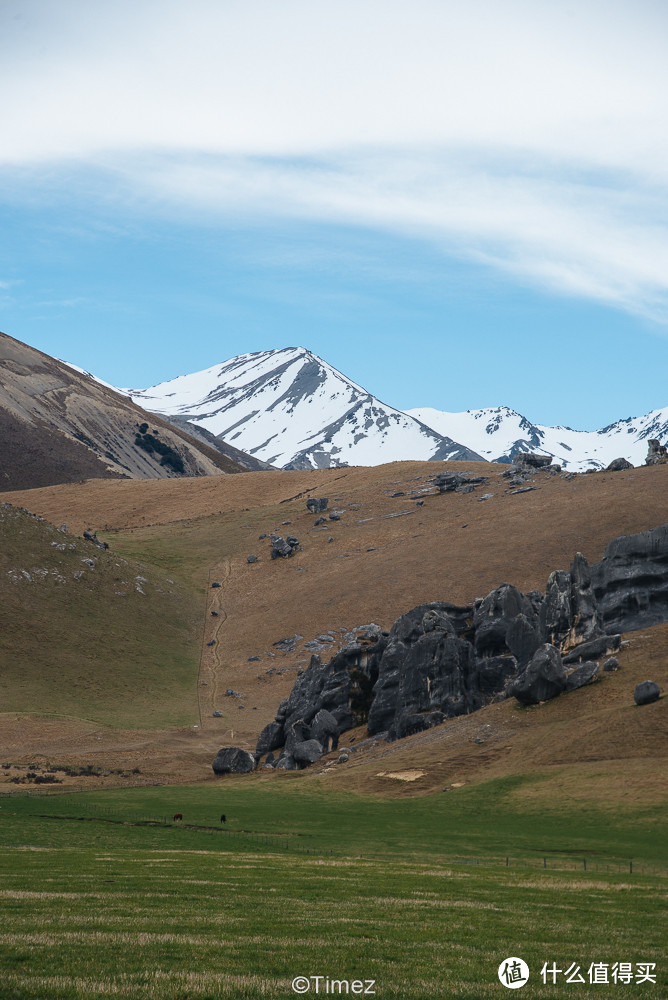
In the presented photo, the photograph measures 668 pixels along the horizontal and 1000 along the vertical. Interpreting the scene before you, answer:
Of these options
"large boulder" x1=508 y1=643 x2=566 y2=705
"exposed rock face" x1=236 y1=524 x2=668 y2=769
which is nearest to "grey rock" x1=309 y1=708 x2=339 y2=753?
"exposed rock face" x1=236 y1=524 x2=668 y2=769

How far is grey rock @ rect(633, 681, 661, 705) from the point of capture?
2474 inches

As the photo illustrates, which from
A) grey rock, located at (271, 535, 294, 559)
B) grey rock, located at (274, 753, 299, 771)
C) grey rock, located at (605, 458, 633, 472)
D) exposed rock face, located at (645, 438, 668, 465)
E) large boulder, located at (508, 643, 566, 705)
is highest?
exposed rock face, located at (645, 438, 668, 465)

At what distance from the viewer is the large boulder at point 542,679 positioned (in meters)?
70.9

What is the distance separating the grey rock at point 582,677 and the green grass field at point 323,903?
20.3m

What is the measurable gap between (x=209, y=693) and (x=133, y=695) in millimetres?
8467

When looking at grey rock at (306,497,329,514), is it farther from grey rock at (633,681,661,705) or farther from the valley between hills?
grey rock at (633,681,661,705)

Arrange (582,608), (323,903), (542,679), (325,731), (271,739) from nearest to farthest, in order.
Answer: (323,903) < (542,679) < (325,731) < (582,608) < (271,739)

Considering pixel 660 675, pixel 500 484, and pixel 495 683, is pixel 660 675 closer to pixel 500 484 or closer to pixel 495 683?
pixel 495 683

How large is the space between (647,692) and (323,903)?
44.4 metres

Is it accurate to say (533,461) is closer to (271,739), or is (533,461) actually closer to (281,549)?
(281,549)

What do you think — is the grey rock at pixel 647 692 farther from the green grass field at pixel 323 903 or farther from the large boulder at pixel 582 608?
the large boulder at pixel 582 608

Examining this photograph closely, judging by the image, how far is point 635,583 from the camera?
280 feet

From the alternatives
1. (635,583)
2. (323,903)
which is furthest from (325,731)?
(323,903)

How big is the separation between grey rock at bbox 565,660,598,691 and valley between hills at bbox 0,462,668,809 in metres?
0.98
